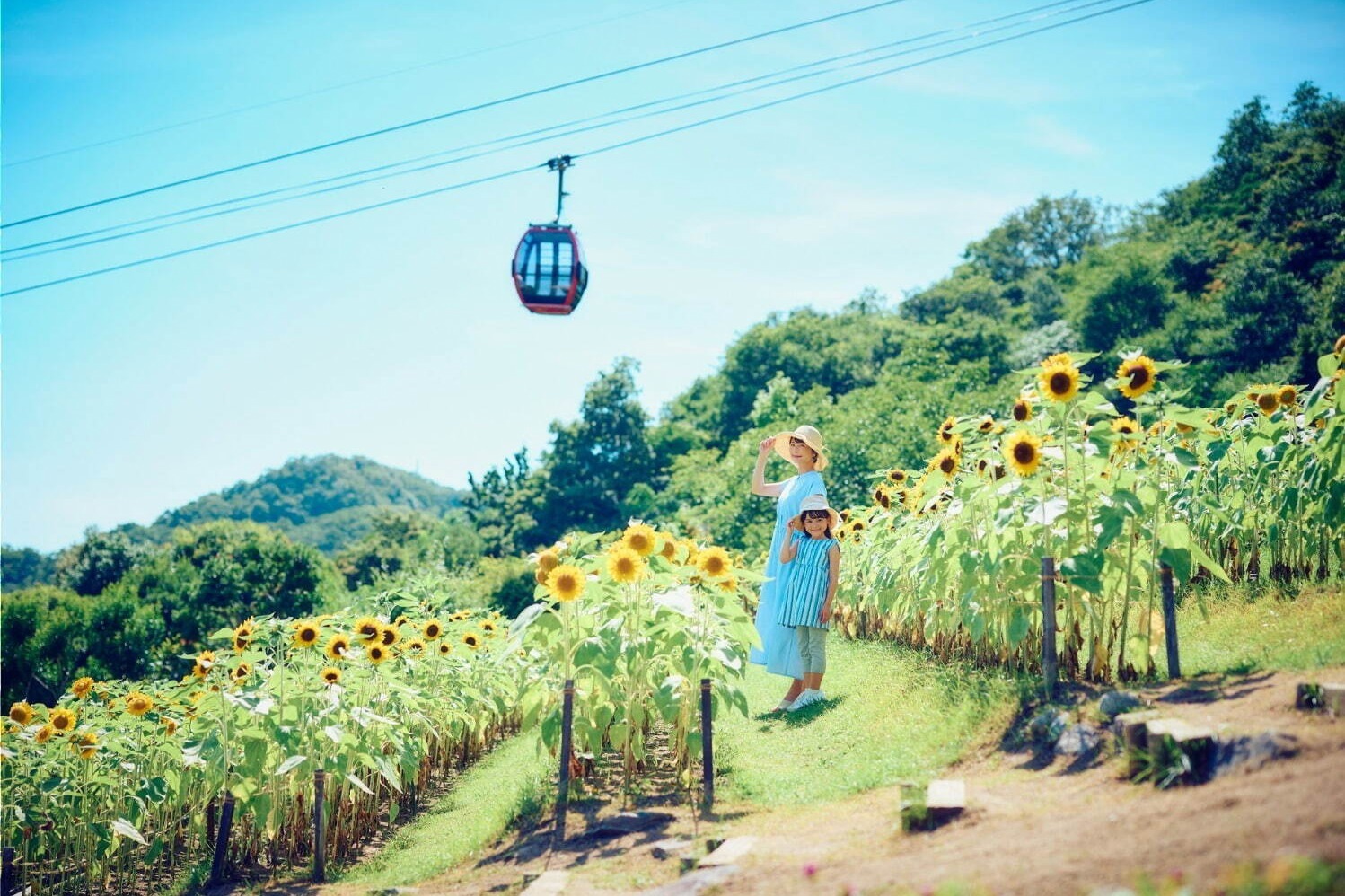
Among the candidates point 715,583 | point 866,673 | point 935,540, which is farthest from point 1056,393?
point 866,673

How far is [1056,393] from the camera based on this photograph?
4906mm

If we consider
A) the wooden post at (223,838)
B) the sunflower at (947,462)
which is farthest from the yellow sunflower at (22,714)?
the sunflower at (947,462)

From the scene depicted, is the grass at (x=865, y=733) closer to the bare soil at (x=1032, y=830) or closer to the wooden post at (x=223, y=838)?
the bare soil at (x=1032, y=830)

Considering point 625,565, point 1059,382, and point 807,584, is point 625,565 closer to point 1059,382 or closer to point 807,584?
point 807,584

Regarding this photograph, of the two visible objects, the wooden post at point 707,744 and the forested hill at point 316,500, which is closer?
the wooden post at point 707,744

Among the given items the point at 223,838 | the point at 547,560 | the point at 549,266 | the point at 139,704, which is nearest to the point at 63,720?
the point at 139,704

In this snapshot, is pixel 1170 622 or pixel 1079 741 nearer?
pixel 1079 741

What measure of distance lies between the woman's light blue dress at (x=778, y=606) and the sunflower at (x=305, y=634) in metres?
2.66

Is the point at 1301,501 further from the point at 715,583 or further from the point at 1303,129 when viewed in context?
the point at 1303,129

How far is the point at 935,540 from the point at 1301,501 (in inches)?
81.3

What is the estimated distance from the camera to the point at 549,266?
455 inches

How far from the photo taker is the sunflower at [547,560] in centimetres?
528

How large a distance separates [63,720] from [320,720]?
1.97m

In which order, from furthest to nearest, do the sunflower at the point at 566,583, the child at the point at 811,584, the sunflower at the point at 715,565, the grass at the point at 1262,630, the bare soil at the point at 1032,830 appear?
the child at the point at 811,584 → the sunflower at the point at 715,565 → the sunflower at the point at 566,583 → the grass at the point at 1262,630 → the bare soil at the point at 1032,830
